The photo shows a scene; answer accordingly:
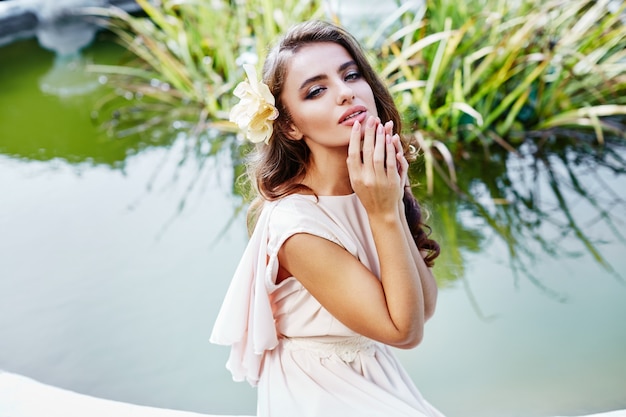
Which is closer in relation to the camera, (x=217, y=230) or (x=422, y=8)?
(x=217, y=230)

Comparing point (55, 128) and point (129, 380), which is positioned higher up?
point (55, 128)

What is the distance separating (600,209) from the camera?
3.45 m

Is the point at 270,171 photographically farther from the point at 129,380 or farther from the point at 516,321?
the point at 516,321

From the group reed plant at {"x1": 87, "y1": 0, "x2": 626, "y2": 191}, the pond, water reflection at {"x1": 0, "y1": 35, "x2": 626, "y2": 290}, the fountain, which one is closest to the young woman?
the pond

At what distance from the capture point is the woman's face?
1412 millimetres

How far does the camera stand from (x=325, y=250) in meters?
1.39

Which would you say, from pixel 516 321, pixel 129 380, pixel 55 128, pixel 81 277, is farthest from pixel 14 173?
pixel 516 321

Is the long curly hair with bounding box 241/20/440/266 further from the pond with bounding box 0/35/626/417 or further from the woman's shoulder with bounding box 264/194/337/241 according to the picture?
the pond with bounding box 0/35/626/417

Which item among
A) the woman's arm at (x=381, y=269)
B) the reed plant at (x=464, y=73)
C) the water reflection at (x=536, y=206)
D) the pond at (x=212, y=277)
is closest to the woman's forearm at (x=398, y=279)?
the woman's arm at (x=381, y=269)

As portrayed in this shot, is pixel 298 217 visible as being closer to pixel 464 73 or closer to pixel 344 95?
pixel 344 95

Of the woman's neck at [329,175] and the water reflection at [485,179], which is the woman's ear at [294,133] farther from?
the water reflection at [485,179]

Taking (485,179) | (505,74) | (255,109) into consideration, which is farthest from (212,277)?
(505,74)

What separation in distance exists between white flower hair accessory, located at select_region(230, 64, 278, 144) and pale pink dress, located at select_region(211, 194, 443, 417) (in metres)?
0.14

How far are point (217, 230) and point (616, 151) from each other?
6.78 ft
